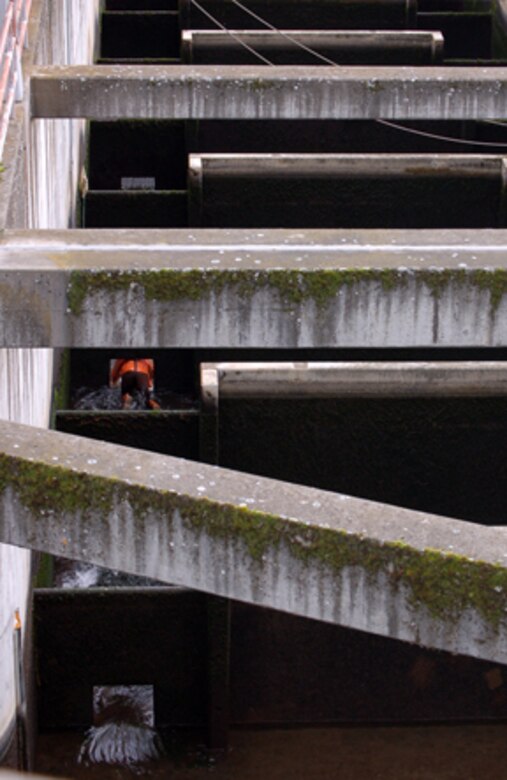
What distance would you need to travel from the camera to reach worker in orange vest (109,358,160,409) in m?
10.3

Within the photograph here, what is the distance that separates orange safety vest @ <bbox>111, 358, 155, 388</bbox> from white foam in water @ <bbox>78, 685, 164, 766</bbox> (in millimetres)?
3407

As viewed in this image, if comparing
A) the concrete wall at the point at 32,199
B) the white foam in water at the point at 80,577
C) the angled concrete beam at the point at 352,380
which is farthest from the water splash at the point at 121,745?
the angled concrete beam at the point at 352,380

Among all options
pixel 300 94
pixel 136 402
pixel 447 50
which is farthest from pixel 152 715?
pixel 447 50

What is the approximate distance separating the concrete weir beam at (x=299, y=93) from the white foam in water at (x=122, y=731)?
349cm

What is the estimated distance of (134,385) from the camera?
→ 33.9ft

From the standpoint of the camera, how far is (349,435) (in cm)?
718

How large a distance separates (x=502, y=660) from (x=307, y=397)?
352 cm

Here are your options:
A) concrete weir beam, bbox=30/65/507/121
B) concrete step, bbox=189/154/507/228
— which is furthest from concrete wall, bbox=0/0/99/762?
concrete step, bbox=189/154/507/228

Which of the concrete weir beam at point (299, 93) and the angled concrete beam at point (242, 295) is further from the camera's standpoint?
the concrete weir beam at point (299, 93)

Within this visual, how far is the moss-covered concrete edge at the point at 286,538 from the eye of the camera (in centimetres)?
353

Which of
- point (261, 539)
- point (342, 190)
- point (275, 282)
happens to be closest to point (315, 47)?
point (342, 190)

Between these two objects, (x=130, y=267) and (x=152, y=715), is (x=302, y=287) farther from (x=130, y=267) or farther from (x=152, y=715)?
(x=152, y=715)

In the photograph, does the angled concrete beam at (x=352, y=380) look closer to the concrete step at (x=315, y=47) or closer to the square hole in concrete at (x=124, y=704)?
the square hole in concrete at (x=124, y=704)

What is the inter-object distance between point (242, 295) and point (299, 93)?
4.29 meters
